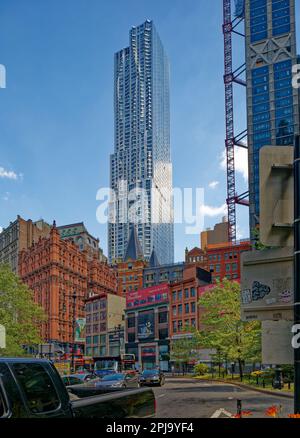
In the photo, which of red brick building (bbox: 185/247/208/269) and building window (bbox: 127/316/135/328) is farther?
red brick building (bbox: 185/247/208/269)

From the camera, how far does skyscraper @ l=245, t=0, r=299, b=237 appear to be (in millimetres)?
146875

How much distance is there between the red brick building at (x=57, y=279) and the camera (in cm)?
11675

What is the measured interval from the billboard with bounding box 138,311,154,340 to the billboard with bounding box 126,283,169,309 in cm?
218

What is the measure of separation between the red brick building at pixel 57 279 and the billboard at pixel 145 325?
17845 mm

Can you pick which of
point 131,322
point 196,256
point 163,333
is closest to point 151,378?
point 163,333

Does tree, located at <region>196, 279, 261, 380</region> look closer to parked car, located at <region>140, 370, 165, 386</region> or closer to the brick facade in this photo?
parked car, located at <region>140, 370, 165, 386</region>

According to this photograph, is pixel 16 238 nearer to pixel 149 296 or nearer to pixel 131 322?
pixel 131 322

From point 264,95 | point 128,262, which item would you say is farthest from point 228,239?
point 264,95

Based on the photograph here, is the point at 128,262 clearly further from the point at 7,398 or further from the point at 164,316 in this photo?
the point at 7,398

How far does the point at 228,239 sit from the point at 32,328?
111m

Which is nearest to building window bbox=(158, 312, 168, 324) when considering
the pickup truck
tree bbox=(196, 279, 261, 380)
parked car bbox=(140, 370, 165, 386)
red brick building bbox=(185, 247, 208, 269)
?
red brick building bbox=(185, 247, 208, 269)

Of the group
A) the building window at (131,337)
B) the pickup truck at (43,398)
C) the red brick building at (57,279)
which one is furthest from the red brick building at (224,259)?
the pickup truck at (43,398)

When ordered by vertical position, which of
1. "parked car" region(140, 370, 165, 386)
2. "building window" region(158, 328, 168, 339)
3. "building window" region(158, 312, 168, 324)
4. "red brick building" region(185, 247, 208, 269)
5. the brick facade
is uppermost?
the brick facade

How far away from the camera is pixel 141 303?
10862 centimetres
